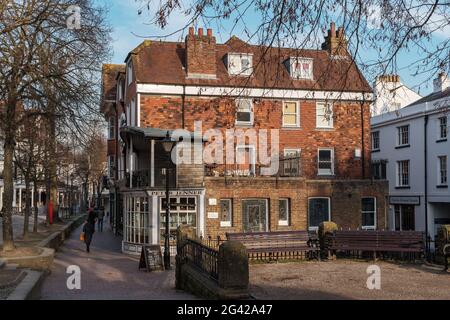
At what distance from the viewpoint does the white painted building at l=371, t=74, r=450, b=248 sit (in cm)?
3384

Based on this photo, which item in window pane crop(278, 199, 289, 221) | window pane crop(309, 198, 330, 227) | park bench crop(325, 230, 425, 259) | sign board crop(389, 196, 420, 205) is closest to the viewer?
park bench crop(325, 230, 425, 259)

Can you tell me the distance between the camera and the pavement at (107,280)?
12016mm

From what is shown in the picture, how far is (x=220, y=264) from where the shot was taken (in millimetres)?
9656

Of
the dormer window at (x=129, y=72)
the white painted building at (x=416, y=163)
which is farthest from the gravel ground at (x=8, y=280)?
the white painted building at (x=416, y=163)

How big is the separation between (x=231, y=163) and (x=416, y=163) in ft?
50.8

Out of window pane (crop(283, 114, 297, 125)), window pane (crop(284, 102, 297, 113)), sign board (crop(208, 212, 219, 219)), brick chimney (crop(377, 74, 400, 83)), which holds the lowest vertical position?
sign board (crop(208, 212, 219, 219))

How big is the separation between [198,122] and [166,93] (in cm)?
214

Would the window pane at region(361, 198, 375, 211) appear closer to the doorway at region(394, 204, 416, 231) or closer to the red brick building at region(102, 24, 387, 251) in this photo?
the red brick building at region(102, 24, 387, 251)

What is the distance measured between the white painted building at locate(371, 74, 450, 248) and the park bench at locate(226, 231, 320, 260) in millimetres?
16556

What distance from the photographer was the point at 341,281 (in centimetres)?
1280

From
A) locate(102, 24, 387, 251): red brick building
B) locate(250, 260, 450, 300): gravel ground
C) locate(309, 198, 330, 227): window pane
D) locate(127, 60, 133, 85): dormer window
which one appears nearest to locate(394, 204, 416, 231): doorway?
locate(102, 24, 387, 251): red brick building

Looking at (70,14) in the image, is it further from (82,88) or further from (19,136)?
(19,136)

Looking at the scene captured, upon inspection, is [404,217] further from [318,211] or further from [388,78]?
[388,78]

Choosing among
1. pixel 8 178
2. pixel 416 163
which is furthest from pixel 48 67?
pixel 416 163
